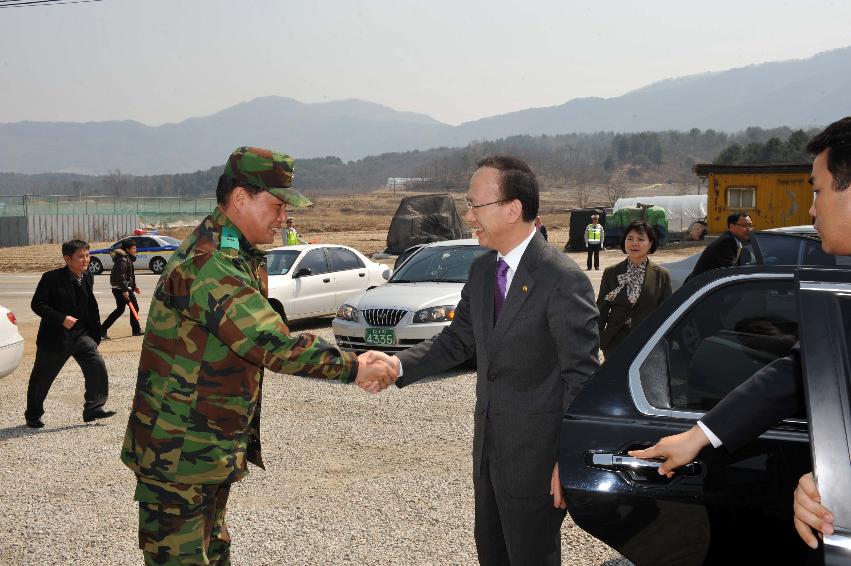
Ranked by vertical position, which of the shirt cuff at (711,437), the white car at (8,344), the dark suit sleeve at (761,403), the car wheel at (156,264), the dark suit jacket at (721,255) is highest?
the dark suit jacket at (721,255)

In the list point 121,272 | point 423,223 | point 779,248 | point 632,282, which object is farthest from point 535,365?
point 423,223

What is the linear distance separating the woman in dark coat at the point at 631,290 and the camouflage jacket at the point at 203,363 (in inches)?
165

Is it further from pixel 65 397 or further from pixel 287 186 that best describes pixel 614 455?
pixel 65 397

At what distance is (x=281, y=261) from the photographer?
585 inches

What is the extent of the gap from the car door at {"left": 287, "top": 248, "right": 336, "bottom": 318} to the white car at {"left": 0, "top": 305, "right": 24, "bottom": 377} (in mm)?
5599

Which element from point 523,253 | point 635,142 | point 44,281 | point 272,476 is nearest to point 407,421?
point 272,476

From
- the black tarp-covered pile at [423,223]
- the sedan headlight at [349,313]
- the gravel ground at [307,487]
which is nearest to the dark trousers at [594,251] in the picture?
the black tarp-covered pile at [423,223]

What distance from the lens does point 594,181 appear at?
168 metres

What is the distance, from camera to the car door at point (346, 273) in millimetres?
15141

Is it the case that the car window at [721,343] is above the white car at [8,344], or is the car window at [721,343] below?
above

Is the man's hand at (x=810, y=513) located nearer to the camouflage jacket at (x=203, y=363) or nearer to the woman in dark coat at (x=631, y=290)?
the camouflage jacket at (x=203, y=363)

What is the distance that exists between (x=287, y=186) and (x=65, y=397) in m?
7.65

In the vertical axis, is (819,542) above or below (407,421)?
above

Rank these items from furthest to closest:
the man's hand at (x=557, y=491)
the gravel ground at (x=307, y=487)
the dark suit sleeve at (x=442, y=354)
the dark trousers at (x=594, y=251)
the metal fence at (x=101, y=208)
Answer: the metal fence at (x=101, y=208), the dark trousers at (x=594, y=251), the gravel ground at (x=307, y=487), the dark suit sleeve at (x=442, y=354), the man's hand at (x=557, y=491)
